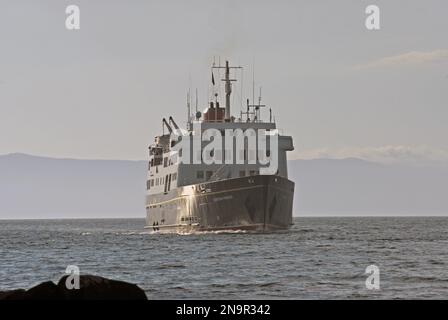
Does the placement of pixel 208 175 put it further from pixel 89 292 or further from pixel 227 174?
pixel 89 292

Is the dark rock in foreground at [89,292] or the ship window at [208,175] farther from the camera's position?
the ship window at [208,175]

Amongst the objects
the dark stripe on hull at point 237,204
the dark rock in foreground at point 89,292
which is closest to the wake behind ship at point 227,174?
the dark stripe on hull at point 237,204

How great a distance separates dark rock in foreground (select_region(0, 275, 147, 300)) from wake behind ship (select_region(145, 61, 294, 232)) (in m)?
48.8

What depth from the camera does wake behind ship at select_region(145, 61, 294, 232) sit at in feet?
217

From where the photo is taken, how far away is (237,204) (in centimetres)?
6612

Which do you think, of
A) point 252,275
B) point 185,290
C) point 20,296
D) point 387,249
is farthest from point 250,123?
point 20,296

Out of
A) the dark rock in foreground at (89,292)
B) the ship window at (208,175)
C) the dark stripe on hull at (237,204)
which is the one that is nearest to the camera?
the dark rock in foreground at (89,292)

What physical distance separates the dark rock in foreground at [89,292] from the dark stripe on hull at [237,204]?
48.8 m

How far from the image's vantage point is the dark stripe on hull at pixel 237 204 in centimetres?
6538

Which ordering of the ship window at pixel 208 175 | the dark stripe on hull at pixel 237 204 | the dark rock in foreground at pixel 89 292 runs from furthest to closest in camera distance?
the ship window at pixel 208 175, the dark stripe on hull at pixel 237 204, the dark rock in foreground at pixel 89 292

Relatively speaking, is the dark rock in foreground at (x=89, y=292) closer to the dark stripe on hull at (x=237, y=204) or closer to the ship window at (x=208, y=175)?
the dark stripe on hull at (x=237, y=204)

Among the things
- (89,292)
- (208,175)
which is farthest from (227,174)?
(89,292)
